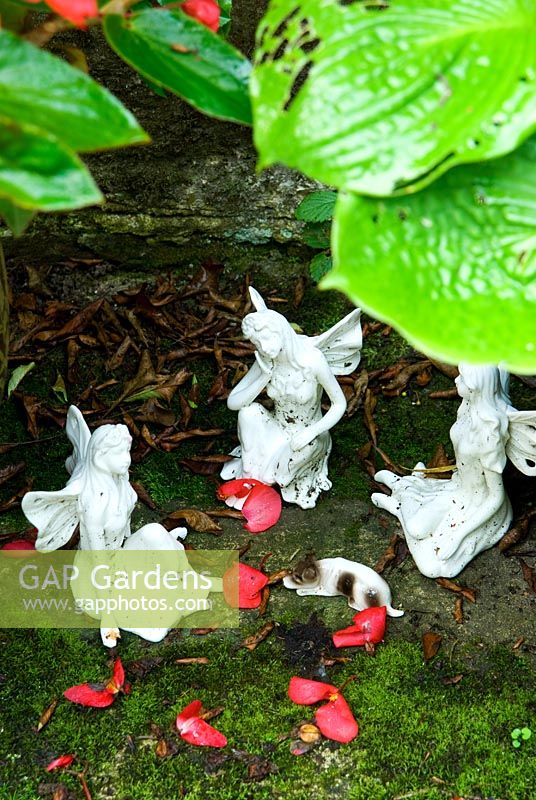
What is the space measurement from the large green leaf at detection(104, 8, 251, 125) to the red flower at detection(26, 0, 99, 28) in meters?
0.02

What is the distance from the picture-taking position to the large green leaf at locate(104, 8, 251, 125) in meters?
0.99

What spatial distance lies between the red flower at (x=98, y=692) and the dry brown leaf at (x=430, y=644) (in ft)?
1.99

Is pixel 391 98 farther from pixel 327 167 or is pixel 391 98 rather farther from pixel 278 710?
pixel 278 710

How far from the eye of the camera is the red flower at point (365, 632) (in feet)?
6.29

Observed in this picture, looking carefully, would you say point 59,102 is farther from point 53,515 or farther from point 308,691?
point 308,691

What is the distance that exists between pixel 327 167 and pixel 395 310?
147mm

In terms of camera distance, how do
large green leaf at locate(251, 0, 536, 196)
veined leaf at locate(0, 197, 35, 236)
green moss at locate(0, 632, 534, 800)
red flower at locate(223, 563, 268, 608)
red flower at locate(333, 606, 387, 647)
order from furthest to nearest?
1. red flower at locate(223, 563, 268, 608)
2. red flower at locate(333, 606, 387, 647)
3. green moss at locate(0, 632, 534, 800)
4. veined leaf at locate(0, 197, 35, 236)
5. large green leaf at locate(251, 0, 536, 196)

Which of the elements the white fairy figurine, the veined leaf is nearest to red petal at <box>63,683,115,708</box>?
the white fairy figurine

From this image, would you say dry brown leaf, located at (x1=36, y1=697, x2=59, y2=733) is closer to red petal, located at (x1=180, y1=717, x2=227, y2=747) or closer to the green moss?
the green moss

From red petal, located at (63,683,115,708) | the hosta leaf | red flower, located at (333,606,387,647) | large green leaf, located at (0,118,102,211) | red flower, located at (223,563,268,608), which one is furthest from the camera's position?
the hosta leaf

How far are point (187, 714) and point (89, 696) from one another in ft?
0.65

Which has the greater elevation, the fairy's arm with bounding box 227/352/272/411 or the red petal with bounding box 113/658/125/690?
the fairy's arm with bounding box 227/352/272/411

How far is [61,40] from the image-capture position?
2.68 meters

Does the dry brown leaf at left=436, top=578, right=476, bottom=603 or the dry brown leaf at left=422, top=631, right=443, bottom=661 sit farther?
the dry brown leaf at left=436, top=578, right=476, bottom=603
